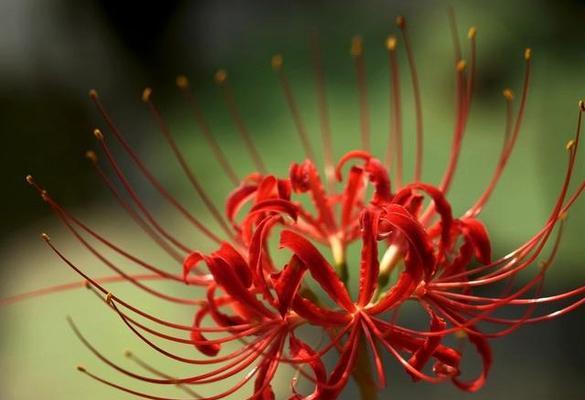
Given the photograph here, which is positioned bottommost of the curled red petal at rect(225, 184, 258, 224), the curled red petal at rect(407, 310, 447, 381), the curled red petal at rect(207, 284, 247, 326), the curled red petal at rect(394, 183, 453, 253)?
the curled red petal at rect(407, 310, 447, 381)

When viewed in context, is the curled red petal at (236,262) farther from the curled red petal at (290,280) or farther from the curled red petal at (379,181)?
the curled red petal at (379,181)

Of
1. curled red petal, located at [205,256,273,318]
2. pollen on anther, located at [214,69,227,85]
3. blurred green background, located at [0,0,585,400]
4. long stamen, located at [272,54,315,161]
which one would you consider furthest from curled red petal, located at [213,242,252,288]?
blurred green background, located at [0,0,585,400]

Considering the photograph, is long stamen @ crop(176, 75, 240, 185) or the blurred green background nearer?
long stamen @ crop(176, 75, 240, 185)

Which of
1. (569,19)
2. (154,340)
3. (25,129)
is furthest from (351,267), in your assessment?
(25,129)

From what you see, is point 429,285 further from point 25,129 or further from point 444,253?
point 25,129

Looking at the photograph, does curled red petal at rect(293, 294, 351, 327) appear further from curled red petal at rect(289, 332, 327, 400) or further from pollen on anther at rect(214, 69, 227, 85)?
pollen on anther at rect(214, 69, 227, 85)

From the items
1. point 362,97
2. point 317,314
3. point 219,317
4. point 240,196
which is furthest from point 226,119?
point 317,314

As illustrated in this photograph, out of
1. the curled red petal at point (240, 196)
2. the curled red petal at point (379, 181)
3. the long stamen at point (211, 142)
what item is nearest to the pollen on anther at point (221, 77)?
the long stamen at point (211, 142)

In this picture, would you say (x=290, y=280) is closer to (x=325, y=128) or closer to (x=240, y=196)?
(x=240, y=196)
